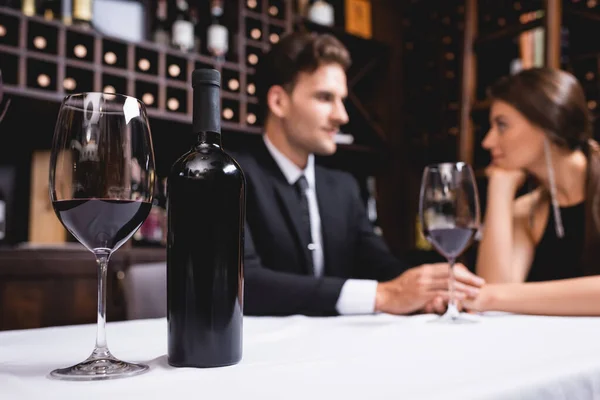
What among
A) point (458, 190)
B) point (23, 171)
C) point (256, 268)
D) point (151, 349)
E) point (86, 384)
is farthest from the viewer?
point (23, 171)

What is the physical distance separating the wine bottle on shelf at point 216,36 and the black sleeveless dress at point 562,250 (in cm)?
152

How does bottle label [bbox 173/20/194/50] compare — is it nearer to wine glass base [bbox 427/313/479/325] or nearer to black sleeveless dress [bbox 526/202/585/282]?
black sleeveless dress [bbox 526/202/585/282]

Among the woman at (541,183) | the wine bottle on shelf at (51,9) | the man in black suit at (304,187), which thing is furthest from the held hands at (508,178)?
the wine bottle on shelf at (51,9)

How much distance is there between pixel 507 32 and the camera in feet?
8.62

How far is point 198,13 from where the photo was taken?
266 cm

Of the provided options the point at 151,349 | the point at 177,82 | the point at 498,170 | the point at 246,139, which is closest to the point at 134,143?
the point at 151,349

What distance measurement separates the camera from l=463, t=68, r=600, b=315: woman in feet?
5.21

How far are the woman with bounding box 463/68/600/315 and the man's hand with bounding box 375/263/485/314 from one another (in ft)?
1.71

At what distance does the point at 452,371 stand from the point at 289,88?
→ 1.39m

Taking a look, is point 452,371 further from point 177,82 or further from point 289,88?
point 177,82

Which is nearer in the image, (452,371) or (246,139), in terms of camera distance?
(452,371)

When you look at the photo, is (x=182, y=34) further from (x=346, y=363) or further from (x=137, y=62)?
(x=346, y=363)

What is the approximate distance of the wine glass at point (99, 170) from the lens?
1.64 ft

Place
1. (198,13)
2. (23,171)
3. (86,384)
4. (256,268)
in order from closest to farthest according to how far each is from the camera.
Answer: (86,384) → (256,268) → (23,171) → (198,13)
